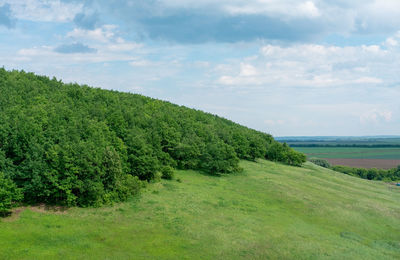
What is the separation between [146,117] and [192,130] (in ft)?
47.7

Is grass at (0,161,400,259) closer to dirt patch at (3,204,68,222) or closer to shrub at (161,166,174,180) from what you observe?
dirt patch at (3,204,68,222)

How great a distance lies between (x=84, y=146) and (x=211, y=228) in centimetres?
2240

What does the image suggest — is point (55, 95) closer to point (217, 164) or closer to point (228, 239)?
point (217, 164)

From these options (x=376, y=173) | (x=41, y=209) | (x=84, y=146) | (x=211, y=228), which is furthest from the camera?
(x=376, y=173)

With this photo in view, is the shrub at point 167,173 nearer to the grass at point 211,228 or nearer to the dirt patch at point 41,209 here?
the grass at point 211,228

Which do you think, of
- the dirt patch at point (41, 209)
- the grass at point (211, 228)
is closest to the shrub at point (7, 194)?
the dirt patch at point (41, 209)

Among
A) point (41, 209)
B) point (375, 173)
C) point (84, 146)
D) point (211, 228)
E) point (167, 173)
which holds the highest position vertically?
Answer: point (84, 146)

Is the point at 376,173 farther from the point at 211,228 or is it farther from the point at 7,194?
the point at 7,194

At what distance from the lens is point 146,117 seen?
84.1 meters

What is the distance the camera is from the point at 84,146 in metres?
47.8

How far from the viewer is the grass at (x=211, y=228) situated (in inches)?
1378

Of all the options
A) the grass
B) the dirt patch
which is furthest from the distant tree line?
the dirt patch

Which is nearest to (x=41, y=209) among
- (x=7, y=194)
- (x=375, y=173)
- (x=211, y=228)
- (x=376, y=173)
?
(x=7, y=194)

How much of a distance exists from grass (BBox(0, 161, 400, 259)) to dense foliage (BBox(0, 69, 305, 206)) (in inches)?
142
